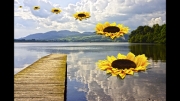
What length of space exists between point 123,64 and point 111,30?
117mm

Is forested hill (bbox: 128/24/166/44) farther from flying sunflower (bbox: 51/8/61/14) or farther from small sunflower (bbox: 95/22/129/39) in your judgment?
flying sunflower (bbox: 51/8/61/14)

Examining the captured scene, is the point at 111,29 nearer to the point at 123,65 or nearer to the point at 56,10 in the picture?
the point at 123,65

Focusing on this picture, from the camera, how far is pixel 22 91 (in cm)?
176

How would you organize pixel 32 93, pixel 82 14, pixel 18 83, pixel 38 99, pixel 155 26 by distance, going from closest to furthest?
1. pixel 82 14
2. pixel 155 26
3. pixel 38 99
4. pixel 32 93
5. pixel 18 83

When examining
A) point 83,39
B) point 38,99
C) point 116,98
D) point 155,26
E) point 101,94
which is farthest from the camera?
A: point 101,94

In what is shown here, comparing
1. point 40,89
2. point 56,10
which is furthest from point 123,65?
point 40,89

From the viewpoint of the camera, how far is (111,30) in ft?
2.38

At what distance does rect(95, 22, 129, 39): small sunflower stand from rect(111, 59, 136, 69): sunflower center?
81 mm

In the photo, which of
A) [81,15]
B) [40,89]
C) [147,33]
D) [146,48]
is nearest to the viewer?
[81,15]

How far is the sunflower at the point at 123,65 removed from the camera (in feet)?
2.22

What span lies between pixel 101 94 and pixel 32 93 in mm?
1472

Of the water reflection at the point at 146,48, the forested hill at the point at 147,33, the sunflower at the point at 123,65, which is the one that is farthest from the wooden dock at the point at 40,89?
the sunflower at the point at 123,65
